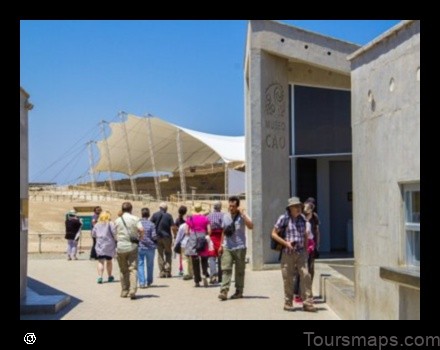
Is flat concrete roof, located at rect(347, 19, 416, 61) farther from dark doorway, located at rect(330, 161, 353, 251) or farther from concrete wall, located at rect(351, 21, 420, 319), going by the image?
dark doorway, located at rect(330, 161, 353, 251)

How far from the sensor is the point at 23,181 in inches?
390

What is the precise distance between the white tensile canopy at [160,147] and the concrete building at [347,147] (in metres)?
45.1

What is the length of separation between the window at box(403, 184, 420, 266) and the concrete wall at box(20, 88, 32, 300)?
5220 mm

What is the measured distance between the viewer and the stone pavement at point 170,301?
9844 millimetres

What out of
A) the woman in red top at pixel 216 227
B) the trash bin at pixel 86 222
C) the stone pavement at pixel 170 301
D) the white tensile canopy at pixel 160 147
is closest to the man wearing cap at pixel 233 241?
the stone pavement at pixel 170 301

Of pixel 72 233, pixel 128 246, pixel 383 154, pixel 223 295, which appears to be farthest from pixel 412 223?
pixel 72 233

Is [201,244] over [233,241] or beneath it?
beneath

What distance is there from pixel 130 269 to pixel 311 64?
6.86m

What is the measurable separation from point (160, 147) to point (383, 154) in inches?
2571

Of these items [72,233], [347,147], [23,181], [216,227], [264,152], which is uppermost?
[347,147]

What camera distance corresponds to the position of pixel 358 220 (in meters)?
8.30

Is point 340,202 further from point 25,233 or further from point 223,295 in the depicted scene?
point 25,233

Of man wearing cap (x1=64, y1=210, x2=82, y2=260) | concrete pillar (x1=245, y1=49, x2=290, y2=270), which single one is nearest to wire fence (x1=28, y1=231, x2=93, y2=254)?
man wearing cap (x1=64, y1=210, x2=82, y2=260)
